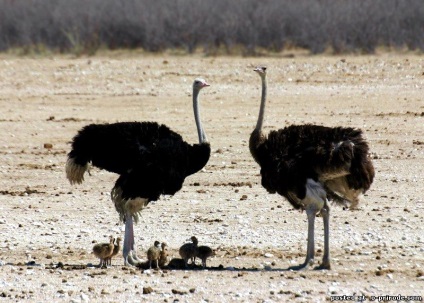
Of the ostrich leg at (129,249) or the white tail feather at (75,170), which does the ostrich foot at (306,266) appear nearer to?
the ostrich leg at (129,249)

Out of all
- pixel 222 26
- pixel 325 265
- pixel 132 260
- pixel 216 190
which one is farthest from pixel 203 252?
pixel 222 26

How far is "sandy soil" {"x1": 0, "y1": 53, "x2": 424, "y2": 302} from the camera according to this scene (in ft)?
32.4

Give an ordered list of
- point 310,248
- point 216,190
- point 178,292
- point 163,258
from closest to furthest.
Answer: point 178,292 < point 310,248 < point 163,258 < point 216,190

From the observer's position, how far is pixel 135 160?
10.8m

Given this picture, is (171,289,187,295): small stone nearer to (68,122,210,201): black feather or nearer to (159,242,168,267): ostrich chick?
(159,242,168,267): ostrich chick

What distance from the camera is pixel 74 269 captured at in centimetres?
1042

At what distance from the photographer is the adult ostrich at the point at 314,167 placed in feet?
33.9

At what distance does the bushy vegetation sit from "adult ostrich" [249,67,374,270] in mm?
18259

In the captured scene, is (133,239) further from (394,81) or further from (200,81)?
(394,81)

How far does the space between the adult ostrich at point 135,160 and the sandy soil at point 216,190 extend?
1.96 ft

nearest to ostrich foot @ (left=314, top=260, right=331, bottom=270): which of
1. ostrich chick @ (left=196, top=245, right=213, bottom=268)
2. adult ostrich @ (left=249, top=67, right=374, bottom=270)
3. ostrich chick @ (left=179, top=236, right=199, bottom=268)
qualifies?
adult ostrich @ (left=249, top=67, right=374, bottom=270)

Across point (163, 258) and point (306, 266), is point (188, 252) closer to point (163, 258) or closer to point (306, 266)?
point (163, 258)

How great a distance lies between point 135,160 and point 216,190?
3.65m

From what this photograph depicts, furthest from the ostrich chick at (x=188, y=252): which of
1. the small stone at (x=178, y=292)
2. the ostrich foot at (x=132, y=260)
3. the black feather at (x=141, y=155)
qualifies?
the small stone at (x=178, y=292)
